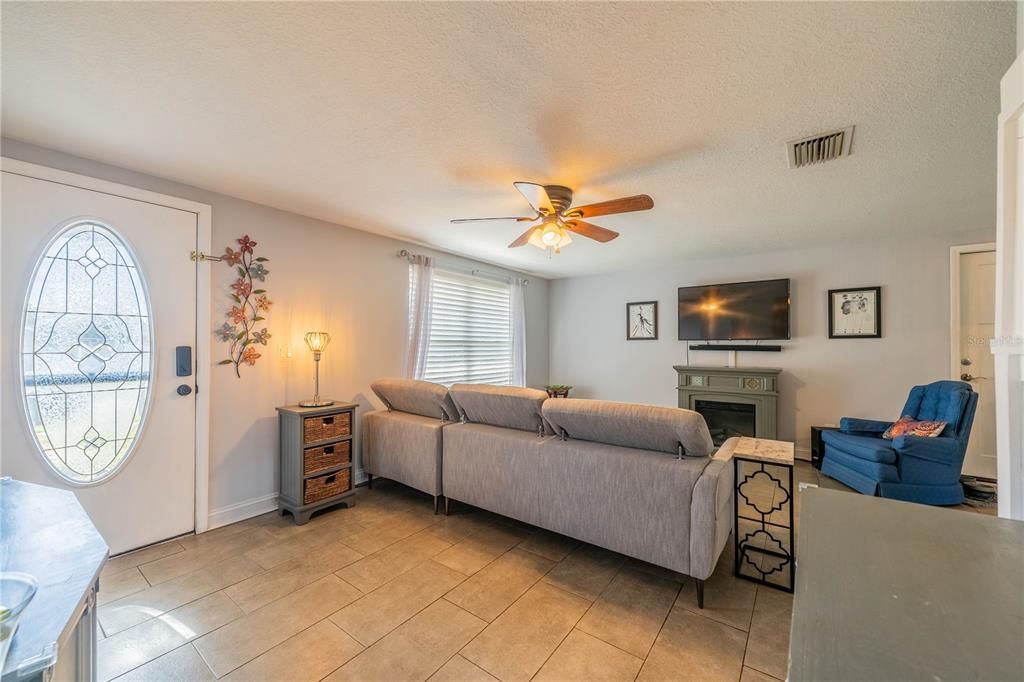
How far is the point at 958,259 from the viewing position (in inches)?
146

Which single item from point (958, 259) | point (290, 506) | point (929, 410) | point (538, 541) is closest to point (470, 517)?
point (538, 541)

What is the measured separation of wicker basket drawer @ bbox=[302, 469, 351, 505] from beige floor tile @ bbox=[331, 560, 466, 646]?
1105mm

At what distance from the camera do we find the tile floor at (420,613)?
1589 millimetres

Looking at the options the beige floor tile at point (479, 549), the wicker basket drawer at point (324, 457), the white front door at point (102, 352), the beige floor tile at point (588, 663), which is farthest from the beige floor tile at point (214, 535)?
the beige floor tile at point (588, 663)

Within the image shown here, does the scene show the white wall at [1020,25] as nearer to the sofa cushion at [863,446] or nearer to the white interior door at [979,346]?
the sofa cushion at [863,446]

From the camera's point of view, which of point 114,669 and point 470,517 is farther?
point 470,517

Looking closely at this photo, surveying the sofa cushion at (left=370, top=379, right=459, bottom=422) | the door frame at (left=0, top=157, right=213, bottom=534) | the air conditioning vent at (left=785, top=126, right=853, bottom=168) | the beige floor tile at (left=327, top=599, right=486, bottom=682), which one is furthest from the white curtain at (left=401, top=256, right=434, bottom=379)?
the air conditioning vent at (left=785, top=126, right=853, bottom=168)

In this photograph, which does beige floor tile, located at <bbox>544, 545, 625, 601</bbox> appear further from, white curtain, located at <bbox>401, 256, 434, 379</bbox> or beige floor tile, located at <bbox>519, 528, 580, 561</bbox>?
white curtain, located at <bbox>401, 256, 434, 379</bbox>

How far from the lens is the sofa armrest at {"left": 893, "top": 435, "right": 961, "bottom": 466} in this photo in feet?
9.93

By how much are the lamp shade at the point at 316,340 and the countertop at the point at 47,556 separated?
6.42 ft

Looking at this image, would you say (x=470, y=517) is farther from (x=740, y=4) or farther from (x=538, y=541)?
(x=740, y=4)

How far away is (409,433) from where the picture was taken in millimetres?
3135

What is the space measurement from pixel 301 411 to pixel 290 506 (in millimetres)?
711

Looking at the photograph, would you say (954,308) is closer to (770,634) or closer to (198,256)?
(770,634)
